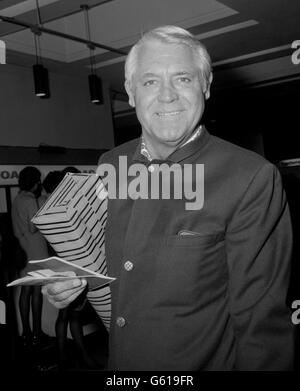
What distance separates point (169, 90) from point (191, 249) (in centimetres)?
42

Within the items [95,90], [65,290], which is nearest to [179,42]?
[65,290]

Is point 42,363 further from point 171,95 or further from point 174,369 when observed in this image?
point 171,95

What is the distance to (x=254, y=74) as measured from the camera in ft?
26.1

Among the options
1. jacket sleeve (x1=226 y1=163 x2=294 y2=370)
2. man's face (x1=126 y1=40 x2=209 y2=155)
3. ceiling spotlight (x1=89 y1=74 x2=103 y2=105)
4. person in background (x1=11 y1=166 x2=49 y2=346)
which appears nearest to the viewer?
jacket sleeve (x1=226 y1=163 x2=294 y2=370)

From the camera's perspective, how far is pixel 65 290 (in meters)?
1.20

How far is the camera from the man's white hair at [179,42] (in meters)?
1.15

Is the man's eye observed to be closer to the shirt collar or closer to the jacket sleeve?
the shirt collar

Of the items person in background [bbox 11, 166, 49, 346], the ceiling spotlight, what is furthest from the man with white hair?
the ceiling spotlight

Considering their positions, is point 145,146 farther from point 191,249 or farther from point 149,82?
point 191,249

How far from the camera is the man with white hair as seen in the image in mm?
1052

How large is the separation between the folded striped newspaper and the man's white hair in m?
0.35

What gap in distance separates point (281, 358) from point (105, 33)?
17.3 feet

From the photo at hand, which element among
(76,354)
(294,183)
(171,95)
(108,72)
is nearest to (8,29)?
(108,72)

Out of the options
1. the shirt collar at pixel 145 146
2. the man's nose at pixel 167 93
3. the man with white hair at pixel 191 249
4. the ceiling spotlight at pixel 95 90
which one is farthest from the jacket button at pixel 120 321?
the ceiling spotlight at pixel 95 90
